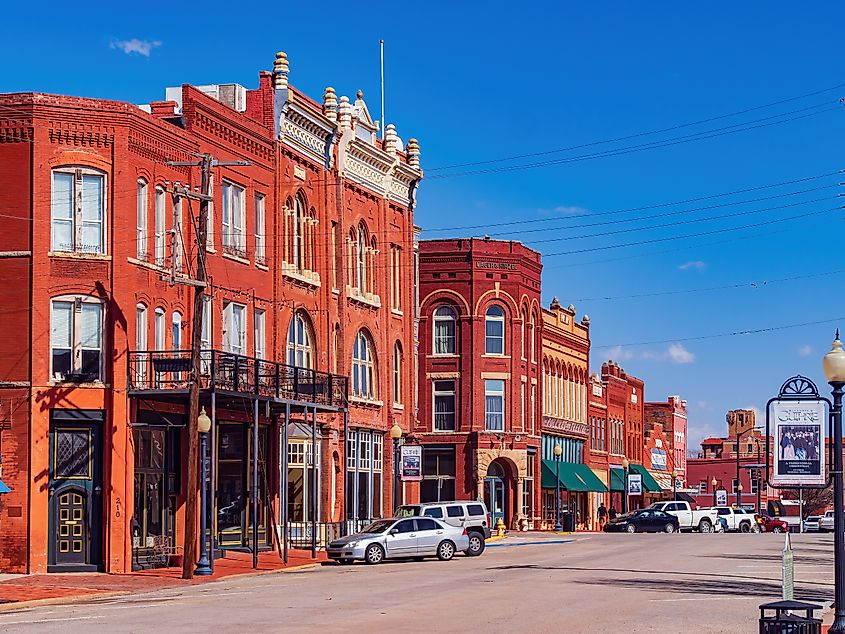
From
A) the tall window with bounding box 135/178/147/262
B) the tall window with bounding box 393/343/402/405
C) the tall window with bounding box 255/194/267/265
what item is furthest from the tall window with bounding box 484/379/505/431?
the tall window with bounding box 135/178/147/262

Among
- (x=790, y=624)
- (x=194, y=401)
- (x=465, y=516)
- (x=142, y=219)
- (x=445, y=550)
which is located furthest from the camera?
(x=465, y=516)

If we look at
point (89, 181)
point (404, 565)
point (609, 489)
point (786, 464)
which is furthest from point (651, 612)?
point (609, 489)

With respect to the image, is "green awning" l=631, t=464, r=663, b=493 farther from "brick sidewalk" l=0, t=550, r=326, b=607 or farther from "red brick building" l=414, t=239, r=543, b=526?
"brick sidewalk" l=0, t=550, r=326, b=607

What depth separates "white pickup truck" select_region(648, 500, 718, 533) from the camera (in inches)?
3115

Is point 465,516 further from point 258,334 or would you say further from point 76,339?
point 76,339

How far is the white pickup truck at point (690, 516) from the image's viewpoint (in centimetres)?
A: 7912

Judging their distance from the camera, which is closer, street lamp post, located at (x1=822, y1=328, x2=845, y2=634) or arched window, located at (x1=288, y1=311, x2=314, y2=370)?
street lamp post, located at (x1=822, y1=328, x2=845, y2=634)

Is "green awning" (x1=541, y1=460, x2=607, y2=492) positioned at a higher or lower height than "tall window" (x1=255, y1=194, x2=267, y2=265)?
lower

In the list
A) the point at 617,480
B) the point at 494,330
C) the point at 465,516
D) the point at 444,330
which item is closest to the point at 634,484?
the point at 617,480

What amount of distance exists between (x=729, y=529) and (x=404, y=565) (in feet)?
143

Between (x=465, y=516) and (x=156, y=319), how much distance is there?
536 inches

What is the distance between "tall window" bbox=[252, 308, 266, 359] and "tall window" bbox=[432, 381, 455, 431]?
28.3m

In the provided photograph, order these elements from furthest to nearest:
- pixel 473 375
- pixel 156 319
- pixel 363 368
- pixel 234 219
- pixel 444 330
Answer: pixel 444 330 → pixel 473 375 → pixel 363 368 → pixel 234 219 → pixel 156 319

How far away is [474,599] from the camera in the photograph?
29.1 m
